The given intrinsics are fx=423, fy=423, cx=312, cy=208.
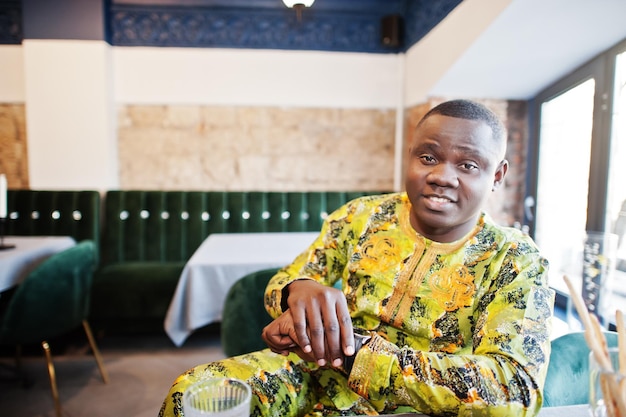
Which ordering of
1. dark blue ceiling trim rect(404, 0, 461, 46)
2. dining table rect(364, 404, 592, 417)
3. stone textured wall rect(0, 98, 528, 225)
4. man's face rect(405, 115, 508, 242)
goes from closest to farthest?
dining table rect(364, 404, 592, 417), man's face rect(405, 115, 508, 242), dark blue ceiling trim rect(404, 0, 461, 46), stone textured wall rect(0, 98, 528, 225)

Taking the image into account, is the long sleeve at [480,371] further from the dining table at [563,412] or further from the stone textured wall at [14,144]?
the stone textured wall at [14,144]

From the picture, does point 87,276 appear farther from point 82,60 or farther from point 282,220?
point 82,60

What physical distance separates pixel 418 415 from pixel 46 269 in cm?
191

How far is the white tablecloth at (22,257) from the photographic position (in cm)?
216

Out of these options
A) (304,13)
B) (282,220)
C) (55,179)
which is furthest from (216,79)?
(55,179)

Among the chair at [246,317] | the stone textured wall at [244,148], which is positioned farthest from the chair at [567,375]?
the stone textured wall at [244,148]

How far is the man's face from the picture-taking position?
3.30ft

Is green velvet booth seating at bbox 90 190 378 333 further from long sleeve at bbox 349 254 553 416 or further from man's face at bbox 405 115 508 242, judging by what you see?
long sleeve at bbox 349 254 553 416

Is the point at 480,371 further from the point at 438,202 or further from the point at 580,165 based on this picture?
the point at 580,165

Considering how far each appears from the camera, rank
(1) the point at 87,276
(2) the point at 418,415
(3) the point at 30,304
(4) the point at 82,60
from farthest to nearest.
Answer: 1. (4) the point at 82,60
2. (1) the point at 87,276
3. (3) the point at 30,304
4. (2) the point at 418,415

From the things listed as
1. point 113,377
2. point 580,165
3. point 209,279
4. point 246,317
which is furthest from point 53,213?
point 580,165

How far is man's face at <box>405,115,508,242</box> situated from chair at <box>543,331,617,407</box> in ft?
1.54

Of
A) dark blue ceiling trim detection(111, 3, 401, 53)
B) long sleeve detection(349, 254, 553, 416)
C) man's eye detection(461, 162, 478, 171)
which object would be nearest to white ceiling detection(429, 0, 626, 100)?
dark blue ceiling trim detection(111, 3, 401, 53)

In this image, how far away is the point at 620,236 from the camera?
207 cm
